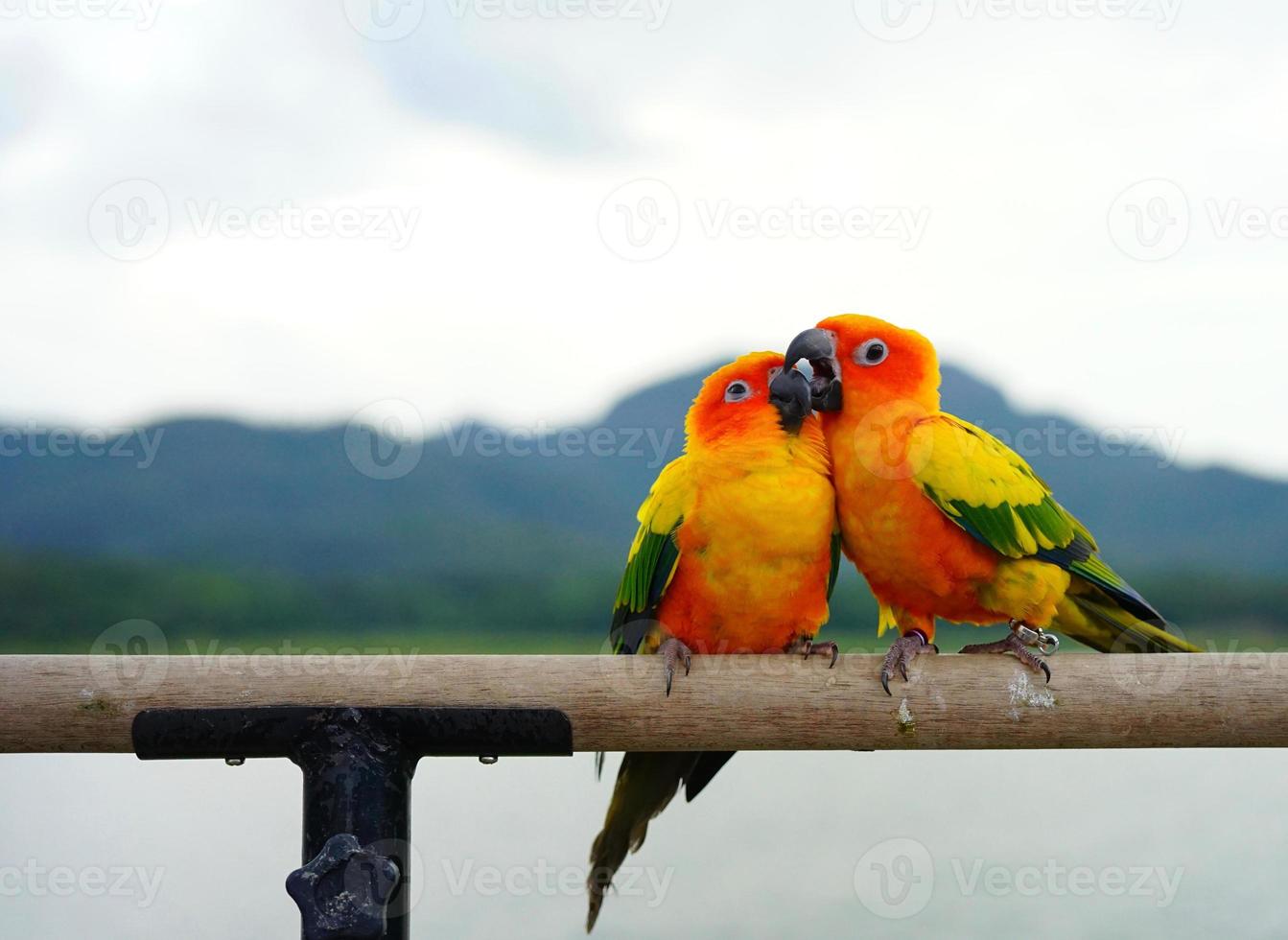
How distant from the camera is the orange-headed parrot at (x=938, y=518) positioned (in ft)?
4.48

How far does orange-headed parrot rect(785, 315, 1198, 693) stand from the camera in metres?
1.36

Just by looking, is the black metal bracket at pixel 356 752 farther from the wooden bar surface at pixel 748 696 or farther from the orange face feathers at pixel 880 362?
the orange face feathers at pixel 880 362

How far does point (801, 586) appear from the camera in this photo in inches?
55.6

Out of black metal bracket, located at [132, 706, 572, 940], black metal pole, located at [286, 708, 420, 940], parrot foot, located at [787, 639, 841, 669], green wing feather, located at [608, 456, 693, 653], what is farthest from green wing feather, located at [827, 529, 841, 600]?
black metal pole, located at [286, 708, 420, 940]

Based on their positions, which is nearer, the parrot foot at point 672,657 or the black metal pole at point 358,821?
the black metal pole at point 358,821

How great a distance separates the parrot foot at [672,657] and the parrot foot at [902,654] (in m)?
0.24

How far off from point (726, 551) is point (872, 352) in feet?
1.14

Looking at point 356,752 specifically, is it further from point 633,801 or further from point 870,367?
point 870,367

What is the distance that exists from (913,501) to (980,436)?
0.17 metres

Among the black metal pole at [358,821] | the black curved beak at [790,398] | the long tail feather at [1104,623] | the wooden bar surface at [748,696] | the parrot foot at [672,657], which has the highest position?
the black curved beak at [790,398]

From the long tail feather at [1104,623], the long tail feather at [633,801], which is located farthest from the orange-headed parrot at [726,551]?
the long tail feather at [1104,623]

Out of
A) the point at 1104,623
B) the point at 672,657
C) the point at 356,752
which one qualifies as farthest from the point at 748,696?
the point at 1104,623

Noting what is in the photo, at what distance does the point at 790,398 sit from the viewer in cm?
140

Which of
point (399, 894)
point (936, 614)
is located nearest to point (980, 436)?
point (936, 614)
